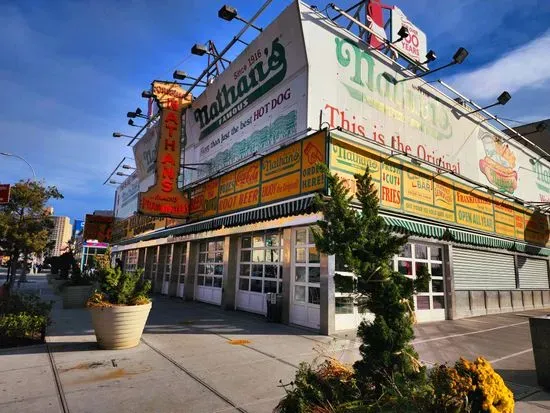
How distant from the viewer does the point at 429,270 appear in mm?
12586

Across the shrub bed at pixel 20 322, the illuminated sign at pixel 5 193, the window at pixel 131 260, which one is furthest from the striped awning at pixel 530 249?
the window at pixel 131 260

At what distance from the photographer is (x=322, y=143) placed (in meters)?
9.34

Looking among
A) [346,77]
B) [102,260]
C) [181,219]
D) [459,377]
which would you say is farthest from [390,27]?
[459,377]

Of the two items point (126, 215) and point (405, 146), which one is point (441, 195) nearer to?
point (405, 146)

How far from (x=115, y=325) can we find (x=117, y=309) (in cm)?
32

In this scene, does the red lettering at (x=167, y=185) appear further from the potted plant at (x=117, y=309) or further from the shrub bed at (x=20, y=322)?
the potted plant at (x=117, y=309)

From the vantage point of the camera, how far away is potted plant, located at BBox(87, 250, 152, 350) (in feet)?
23.0

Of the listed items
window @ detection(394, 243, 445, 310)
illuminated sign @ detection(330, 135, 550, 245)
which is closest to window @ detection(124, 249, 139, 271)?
window @ detection(394, 243, 445, 310)

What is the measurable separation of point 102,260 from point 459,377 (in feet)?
23.5

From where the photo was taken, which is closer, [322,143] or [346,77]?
[322,143]

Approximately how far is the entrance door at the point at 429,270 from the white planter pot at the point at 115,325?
8062 mm

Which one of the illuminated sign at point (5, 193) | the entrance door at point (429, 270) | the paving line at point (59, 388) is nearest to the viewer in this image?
the paving line at point (59, 388)

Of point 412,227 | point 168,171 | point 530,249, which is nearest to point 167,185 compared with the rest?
point 168,171

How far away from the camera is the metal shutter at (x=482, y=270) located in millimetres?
14242
